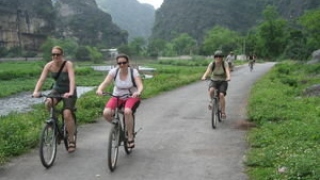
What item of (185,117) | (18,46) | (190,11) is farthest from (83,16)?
(185,117)

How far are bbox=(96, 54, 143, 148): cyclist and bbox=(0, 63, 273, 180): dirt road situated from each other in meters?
0.81

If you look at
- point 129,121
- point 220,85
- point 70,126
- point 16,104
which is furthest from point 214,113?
point 16,104

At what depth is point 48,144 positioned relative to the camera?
277 inches

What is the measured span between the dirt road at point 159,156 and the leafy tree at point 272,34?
75.9 m

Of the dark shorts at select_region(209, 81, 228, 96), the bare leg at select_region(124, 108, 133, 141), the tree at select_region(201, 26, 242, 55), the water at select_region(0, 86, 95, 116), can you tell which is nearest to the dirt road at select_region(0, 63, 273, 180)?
the bare leg at select_region(124, 108, 133, 141)

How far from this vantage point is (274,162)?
22.5ft

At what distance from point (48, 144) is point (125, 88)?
1.59 meters

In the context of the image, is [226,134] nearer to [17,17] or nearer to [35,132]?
[35,132]

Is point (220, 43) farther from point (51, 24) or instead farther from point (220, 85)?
point (220, 85)

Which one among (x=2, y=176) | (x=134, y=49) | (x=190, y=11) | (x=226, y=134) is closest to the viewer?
(x=2, y=176)

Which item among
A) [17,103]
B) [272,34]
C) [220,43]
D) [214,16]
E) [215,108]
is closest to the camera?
[215,108]

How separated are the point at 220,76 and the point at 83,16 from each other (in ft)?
569

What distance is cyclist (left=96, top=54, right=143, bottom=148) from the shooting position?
7223mm

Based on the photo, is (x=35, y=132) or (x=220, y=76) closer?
(x=35, y=132)
